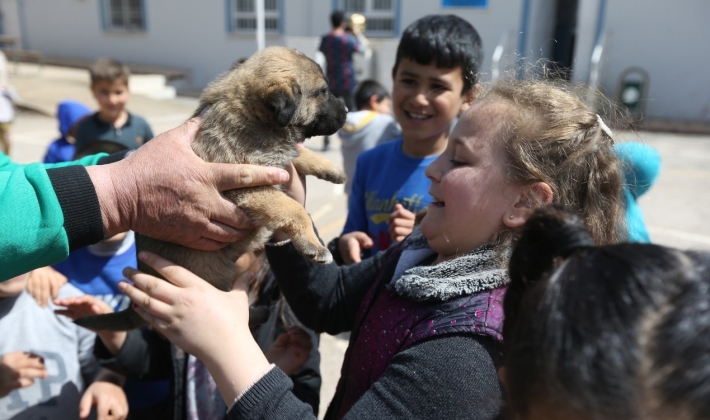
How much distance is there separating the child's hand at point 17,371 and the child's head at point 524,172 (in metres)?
1.74

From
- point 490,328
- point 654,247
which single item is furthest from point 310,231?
point 654,247

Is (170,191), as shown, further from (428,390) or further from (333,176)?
(428,390)

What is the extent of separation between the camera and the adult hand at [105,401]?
2221 mm

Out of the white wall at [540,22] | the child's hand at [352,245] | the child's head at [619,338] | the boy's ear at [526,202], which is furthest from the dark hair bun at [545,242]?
the white wall at [540,22]

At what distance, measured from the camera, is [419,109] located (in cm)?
318

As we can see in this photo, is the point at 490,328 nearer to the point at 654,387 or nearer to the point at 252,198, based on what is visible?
the point at 654,387

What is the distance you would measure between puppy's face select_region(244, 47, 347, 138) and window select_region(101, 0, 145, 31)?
70.8 ft

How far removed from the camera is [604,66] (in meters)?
15.6

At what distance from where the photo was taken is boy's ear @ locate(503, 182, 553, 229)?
1581 millimetres

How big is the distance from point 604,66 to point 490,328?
16.6 metres

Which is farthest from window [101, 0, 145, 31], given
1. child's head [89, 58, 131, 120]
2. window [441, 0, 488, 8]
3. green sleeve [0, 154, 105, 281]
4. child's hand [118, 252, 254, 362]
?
child's hand [118, 252, 254, 362]

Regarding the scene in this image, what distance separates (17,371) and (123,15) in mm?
23235

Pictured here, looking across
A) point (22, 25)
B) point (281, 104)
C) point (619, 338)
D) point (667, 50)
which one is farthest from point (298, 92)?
point (22, 25)

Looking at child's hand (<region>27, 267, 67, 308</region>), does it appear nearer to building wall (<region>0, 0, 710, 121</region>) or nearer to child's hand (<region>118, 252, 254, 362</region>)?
child's hand (<region>118, 252, 254, 362</region>)
